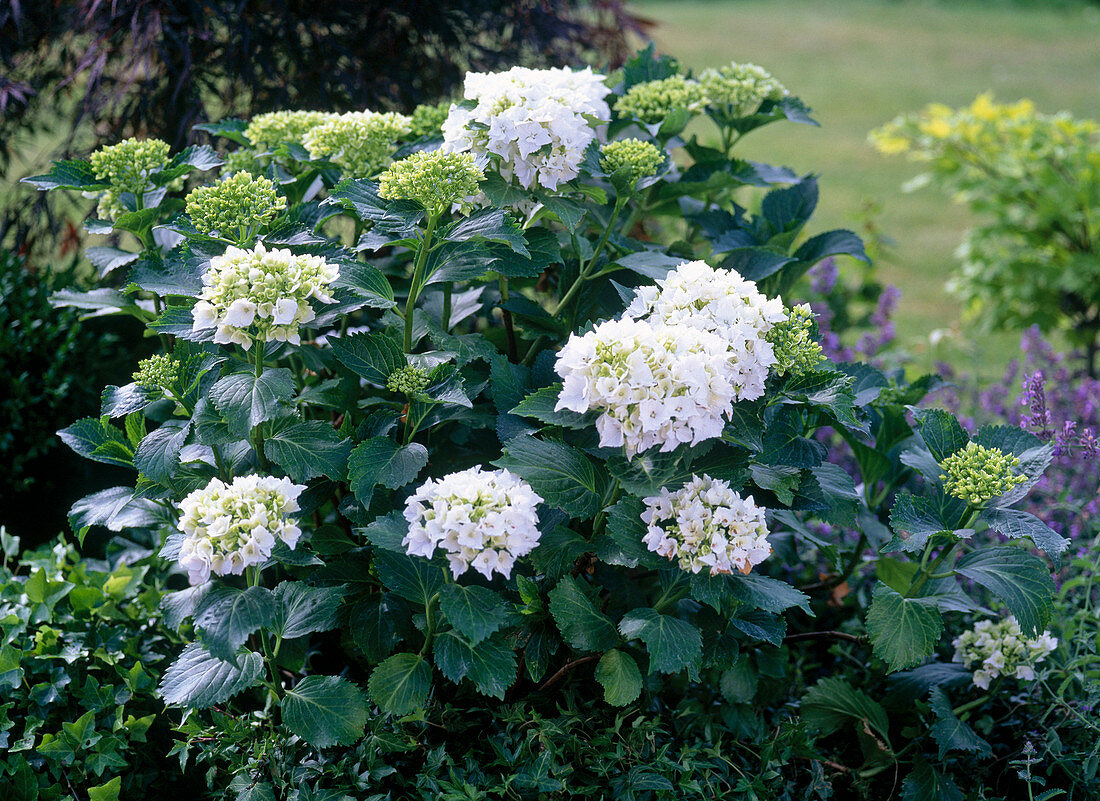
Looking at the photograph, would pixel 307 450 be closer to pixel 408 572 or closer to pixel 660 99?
pixel 408 572

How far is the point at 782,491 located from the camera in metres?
1.69

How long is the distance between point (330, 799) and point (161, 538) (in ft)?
2.89

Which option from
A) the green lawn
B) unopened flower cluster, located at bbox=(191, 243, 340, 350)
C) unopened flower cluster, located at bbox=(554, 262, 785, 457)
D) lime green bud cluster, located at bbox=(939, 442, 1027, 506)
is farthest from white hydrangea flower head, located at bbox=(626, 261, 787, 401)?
the green lawn

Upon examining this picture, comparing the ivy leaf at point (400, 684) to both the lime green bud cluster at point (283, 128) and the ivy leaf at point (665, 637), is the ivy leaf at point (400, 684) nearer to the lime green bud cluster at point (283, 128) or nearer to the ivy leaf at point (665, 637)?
the ivy leaf at point (665, 637)

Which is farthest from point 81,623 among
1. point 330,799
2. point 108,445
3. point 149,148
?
point 149,148

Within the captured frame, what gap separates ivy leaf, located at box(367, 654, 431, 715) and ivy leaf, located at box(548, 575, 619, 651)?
257mm

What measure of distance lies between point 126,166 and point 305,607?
3.37ft

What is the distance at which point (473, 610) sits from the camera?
151cm

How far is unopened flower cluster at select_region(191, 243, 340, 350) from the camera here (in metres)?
1.51

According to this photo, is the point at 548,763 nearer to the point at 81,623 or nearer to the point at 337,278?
the point at 337,278

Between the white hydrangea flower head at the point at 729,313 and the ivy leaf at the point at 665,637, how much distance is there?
419 mm

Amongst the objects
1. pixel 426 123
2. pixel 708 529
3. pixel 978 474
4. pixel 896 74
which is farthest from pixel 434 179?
pixel 896 74

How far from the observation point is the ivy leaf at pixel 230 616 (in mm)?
1490

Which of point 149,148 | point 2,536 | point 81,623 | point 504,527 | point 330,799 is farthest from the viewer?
point 2,536
